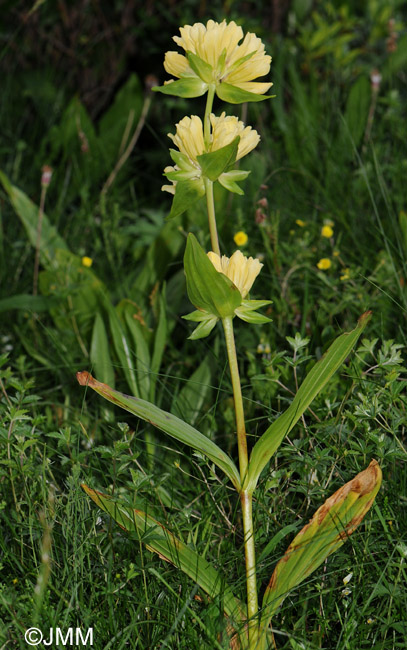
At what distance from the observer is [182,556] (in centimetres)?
109

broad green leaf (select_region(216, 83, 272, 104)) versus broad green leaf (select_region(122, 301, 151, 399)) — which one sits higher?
broad green leaf (select_region(216, 83, 272, 104))

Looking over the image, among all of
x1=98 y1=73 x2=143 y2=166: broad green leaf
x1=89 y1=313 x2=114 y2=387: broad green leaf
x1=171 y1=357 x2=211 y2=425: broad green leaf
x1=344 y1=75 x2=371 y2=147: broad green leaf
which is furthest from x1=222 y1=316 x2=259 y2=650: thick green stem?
x1=98 y1=73 x2=143 y2=166: broad green leaf

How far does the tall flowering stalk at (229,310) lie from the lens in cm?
104

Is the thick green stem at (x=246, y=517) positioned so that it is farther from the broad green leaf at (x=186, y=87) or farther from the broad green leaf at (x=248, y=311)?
the broad green leaf at (x=186, y=87)

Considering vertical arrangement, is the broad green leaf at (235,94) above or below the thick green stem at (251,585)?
above

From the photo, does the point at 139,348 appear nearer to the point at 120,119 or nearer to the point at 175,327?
the point at 175,327

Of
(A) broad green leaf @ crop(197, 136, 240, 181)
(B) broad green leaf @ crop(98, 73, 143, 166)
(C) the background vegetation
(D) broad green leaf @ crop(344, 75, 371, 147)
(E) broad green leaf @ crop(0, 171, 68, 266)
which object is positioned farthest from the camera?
(B) broad green leaf @ crop(98, 73, 143, 166)

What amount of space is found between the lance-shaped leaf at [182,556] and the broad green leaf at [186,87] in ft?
1.97

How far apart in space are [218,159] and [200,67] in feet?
0.45

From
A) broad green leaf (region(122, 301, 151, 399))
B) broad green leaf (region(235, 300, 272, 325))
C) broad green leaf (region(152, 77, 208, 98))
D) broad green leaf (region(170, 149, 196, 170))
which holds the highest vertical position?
→ broad green leaf (region(152, 77, 208, 98))

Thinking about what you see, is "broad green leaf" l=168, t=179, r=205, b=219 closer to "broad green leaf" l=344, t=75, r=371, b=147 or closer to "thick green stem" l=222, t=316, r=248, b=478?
"thick green stem" l=222, t=316, r=248, b=478

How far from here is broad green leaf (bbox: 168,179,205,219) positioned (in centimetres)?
107

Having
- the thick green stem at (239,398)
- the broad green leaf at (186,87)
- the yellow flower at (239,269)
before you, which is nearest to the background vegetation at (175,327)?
the thick green stem at (239,398)

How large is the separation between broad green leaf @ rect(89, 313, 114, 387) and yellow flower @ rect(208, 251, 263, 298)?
0.78 metres
